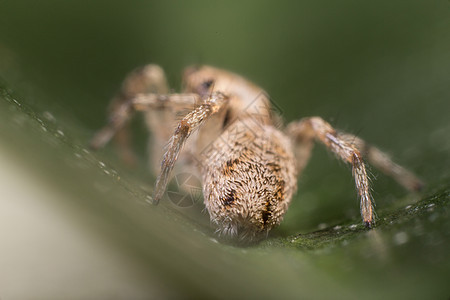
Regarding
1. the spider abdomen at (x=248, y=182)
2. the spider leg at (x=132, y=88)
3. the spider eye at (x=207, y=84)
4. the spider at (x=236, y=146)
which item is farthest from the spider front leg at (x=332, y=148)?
the spider leg at (x=132, y=88)

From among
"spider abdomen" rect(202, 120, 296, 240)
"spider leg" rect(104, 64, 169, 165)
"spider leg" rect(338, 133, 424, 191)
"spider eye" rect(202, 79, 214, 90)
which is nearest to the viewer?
"spider abdomen" rect(202, 120, 296, 240)

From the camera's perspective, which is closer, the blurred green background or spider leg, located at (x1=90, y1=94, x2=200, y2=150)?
the blurred green background

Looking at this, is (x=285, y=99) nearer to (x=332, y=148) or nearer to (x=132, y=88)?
(x=332, y=148)

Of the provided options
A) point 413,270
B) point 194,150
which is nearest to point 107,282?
point 413,270

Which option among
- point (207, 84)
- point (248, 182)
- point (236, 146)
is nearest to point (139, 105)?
point (207, 84)

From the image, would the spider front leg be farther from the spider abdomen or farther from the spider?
the spider abdomen

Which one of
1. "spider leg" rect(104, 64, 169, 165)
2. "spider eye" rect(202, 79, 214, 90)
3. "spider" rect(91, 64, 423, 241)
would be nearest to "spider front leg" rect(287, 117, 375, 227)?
"spider" rect(91, 64, 423, 241)

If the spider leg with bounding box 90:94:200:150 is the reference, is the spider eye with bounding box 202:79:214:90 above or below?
above
